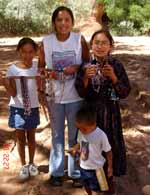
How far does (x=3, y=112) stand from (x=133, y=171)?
7.93 feet

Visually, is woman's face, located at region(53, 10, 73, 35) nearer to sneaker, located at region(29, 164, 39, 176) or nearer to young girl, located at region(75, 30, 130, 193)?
young girl, located at region(75, 30, 130, 193)

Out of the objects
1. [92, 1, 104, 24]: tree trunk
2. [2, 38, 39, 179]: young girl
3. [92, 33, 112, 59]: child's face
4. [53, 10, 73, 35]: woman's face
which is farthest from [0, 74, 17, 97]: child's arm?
[92, 1, 104, 24]: tree trunk

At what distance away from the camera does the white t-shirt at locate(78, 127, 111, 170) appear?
131 inches

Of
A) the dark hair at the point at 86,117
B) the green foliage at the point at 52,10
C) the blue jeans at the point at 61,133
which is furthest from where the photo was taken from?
the green foliage at the point at 52,10

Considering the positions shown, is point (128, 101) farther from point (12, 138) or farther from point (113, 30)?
point (113, 30)

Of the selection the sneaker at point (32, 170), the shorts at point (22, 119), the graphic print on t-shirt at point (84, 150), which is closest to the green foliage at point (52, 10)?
the sneaker at point (32, 170)

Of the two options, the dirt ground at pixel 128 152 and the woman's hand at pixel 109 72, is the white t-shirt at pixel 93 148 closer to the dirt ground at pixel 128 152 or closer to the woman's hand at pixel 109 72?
the woman's hand at pixel 109 72

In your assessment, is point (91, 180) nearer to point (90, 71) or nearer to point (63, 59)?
point (90, 71)

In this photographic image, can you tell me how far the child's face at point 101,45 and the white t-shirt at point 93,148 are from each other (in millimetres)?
564

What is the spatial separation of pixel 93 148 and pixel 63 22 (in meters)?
1.02

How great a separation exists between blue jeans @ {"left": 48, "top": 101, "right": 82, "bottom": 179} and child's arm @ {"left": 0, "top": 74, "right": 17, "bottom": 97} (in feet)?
1.14

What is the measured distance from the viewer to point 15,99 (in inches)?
158

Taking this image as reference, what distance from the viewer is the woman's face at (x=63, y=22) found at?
365 cm

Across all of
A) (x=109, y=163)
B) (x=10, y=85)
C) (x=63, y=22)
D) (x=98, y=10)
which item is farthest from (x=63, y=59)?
(x=98, y=10)
